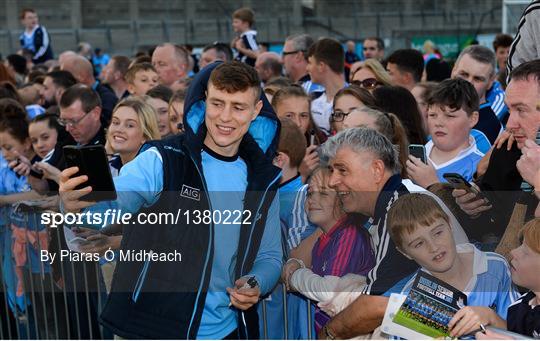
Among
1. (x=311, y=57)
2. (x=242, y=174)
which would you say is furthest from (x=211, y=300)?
(x=311, y=57)

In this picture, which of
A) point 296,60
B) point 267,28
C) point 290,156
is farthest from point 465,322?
point 267,28

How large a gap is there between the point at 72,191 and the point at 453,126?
244 centimetres

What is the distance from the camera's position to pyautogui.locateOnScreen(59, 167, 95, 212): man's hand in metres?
3.55

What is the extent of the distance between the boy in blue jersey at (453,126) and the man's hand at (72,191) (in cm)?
228

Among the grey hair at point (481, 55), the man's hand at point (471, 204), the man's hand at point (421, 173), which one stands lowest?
the man's hand at point (471, 204)

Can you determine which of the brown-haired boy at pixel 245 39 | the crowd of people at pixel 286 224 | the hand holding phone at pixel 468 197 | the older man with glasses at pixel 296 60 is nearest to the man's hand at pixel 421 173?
the crowd of people at pixel 286 224

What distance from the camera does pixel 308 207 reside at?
4.55 meters

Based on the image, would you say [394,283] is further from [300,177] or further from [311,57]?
[311,57]

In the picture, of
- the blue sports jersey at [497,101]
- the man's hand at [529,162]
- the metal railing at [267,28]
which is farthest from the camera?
the metal railing at [267,28]

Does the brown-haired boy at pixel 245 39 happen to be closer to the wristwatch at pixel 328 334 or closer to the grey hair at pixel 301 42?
the grey hair at pixel 301 42

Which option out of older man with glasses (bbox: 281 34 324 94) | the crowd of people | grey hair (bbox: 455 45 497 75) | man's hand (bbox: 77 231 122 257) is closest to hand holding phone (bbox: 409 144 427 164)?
the crowd of people

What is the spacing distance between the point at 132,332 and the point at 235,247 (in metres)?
0.54

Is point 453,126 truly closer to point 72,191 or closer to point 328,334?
point 328,334

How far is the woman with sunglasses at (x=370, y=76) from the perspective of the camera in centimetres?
710
